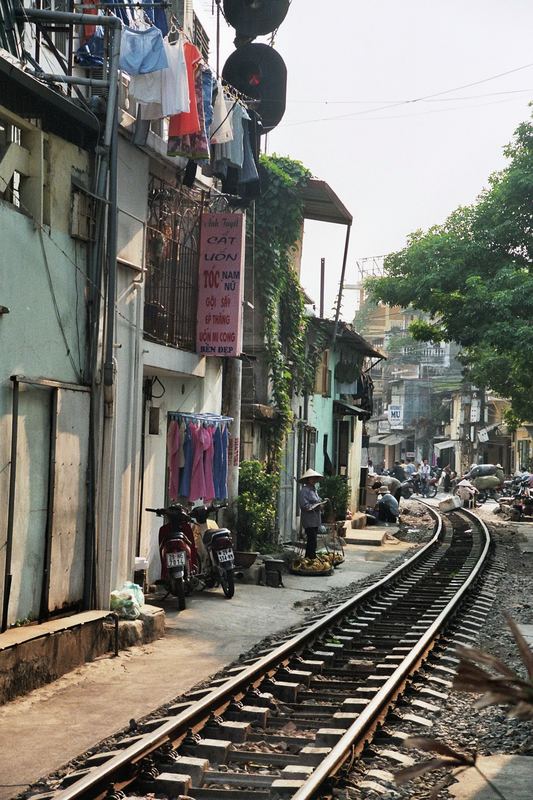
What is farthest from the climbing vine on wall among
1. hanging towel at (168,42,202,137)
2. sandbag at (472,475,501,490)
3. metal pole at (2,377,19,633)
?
sandbag at (472,475,501,490)

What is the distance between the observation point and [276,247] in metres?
20.9

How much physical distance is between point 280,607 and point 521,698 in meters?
12.2

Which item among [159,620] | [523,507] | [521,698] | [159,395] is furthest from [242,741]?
[523,507]

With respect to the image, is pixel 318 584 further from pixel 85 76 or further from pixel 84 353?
pixel 85 76

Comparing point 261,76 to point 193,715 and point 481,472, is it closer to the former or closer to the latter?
point 193,715

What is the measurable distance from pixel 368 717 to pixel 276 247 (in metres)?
14.4

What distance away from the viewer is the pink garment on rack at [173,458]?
1534cm

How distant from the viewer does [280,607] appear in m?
14.3

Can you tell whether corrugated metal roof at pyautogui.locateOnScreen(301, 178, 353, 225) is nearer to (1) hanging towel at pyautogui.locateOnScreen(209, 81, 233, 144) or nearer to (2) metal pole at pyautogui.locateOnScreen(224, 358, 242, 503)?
(2) metal pole at pyautogui.locateOnScreen(224, 358, 242, 503)

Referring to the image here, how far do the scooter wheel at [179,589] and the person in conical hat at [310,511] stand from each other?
583cm

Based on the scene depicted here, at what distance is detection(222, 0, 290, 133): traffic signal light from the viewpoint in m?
20.1

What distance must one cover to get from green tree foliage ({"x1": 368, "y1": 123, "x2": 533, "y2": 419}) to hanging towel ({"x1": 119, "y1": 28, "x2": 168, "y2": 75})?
1453 cm

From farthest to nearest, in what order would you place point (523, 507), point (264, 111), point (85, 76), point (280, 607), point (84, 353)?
point (523, 507), point (264, 111), point (280, 607), point (85, 76), point (84, 353)

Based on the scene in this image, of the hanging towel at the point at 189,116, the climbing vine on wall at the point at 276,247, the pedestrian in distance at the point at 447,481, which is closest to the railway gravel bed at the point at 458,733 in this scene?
the hanging towel at the point at 189,116
